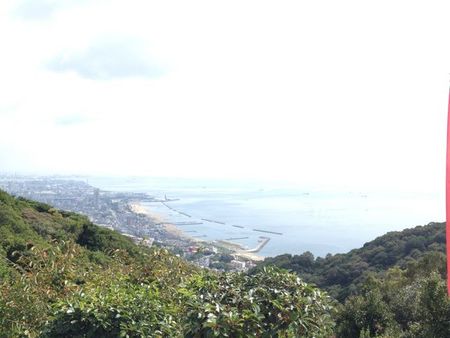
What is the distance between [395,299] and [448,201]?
8769 millimetres

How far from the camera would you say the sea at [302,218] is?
41531 mm

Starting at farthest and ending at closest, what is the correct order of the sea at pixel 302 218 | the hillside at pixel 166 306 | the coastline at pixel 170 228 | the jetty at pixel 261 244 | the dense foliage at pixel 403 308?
the sea at pixel 302 218 < the coastline at pixel 170 228 < the jetty at pixel 261 244 < the dense foliage at pixel 403 308 < the hillside at pixel 166 306

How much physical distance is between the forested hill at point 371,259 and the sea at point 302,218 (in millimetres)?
10073

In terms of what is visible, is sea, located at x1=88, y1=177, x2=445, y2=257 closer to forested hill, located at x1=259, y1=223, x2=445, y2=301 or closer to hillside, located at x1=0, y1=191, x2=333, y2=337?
forested hill, located at x1=259, y1=223, x2=445, y2=301

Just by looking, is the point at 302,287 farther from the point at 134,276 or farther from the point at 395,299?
the point at 395,299

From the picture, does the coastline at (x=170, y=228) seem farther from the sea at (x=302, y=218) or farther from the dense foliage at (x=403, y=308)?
the dense foliage at (x=403, y=308)

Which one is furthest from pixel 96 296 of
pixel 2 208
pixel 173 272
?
pixel 2 208

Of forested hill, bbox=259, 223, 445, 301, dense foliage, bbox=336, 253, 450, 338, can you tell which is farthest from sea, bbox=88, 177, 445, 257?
dense foliage, bbox=336, 253, 450, 338

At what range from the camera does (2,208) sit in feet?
41.7

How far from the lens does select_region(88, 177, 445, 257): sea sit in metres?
41.5

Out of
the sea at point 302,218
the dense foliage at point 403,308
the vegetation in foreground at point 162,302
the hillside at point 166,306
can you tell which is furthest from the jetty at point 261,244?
the hillside at point 166,306

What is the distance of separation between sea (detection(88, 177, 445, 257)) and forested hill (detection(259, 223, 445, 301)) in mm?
10073

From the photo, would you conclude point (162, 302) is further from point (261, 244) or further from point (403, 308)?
point (261, 244)

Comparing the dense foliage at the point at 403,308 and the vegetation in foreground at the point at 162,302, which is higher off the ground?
the vegetation in foreground at the point at 162,302
